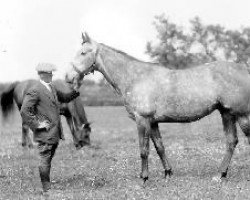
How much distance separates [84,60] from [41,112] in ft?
5.90

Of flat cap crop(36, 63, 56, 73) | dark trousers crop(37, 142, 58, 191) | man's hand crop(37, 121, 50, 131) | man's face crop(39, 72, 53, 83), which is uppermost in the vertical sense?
flat cap crop(36, 63, 56, 73)

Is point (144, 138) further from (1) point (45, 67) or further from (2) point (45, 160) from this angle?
(1) point (45, 67)

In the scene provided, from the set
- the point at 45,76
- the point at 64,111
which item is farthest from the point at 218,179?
the point at 64,111

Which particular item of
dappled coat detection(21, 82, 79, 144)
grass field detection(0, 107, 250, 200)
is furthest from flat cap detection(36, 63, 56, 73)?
grass field detection(0, 107, 250, 200)

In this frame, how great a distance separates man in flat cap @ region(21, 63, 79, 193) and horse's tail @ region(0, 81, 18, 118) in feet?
28.1

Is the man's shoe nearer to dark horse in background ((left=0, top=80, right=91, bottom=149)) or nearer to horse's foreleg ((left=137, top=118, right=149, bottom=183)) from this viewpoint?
horse's foreleg ((left=137, top=118, right=149, bottom=183))

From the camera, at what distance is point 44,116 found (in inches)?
384

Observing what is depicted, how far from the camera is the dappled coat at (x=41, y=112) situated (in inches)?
378

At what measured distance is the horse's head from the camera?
432 inches

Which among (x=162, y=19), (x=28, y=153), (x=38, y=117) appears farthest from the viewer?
(x=162, y=19)

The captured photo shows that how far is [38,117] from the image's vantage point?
9734 mm

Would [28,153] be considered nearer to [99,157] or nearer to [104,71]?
[99,157]

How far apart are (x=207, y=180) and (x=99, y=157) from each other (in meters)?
5.58

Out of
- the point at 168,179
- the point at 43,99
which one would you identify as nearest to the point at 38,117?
the point at 43,99
